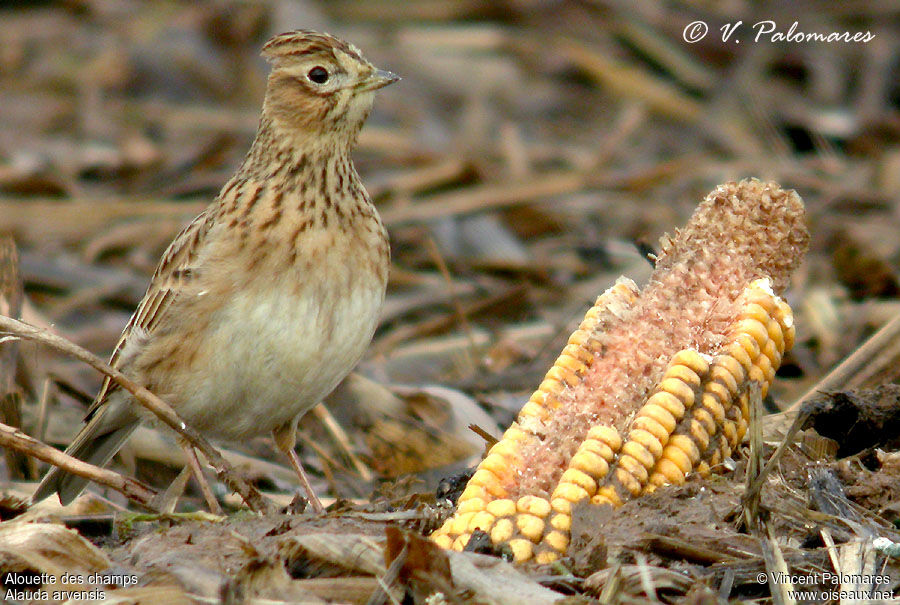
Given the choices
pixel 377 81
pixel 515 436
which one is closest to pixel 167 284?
pixel 377 81

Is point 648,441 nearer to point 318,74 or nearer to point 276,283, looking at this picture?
point 276,283

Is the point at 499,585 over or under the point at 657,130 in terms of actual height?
under

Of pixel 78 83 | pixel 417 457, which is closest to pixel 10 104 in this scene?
pixel 78 83

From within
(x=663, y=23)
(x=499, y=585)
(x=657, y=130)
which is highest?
(x=663, y=23)

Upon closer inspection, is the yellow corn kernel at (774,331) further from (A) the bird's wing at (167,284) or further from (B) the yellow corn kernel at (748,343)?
(A) the bird's wing at (167,284)

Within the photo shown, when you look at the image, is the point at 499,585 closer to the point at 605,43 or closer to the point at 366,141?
the point at 366,141
